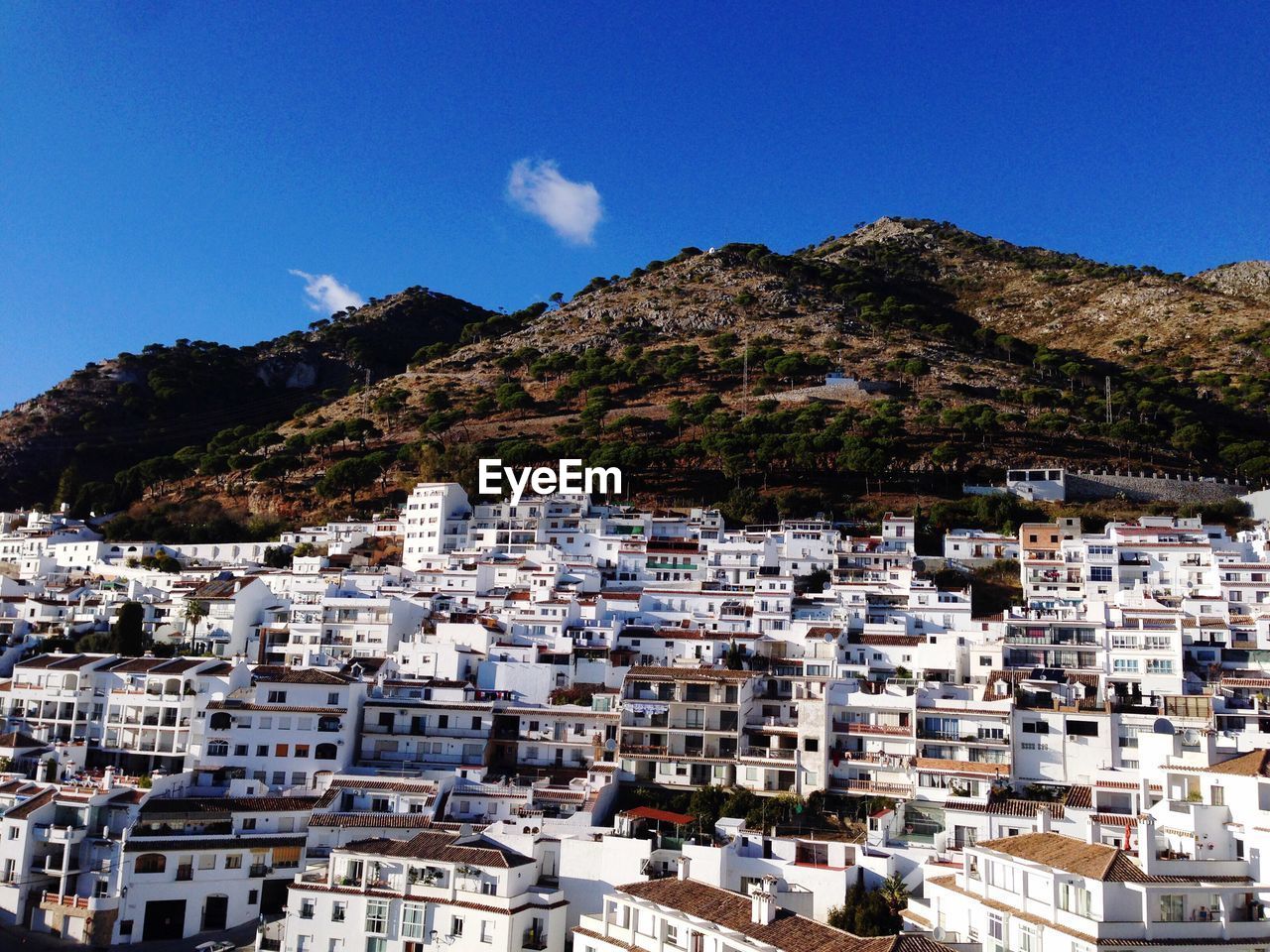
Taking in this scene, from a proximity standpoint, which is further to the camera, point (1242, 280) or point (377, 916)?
point (1242, 280)

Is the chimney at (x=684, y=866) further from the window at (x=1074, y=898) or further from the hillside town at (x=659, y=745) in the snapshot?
the window at (x=1074, y=898)

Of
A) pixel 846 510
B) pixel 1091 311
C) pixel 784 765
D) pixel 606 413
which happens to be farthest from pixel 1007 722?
pixel 1091 311

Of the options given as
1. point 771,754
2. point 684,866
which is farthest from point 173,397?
point 684,866

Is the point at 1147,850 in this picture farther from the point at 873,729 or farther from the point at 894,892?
the point at 873,729

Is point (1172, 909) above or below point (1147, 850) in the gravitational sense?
below

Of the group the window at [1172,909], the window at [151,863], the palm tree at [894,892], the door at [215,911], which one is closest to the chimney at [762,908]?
the palm tree at [894,892]

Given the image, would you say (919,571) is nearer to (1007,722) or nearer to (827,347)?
(1007,722)
